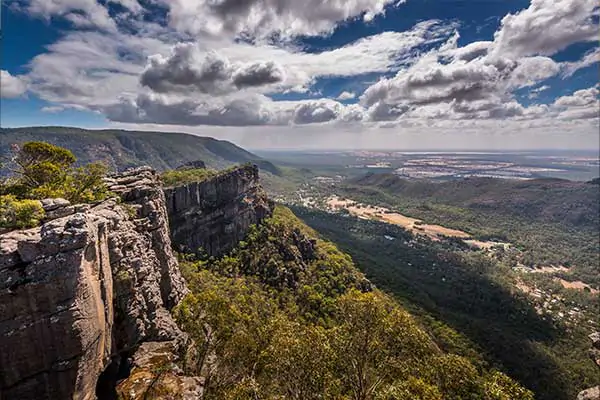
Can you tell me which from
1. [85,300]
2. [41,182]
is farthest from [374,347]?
[41,182]

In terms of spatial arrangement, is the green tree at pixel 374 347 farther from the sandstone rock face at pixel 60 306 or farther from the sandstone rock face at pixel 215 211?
the sandstone rock face at pixel 215 211

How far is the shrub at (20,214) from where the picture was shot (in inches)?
881

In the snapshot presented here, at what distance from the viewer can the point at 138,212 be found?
36.9 metres

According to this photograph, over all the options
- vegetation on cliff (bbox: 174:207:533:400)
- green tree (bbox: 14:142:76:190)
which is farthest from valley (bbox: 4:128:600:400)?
green tree (bbox: 14:142:76:190)

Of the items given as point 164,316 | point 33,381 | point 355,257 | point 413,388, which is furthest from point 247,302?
point 355,257

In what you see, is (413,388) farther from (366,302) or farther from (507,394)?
(366,302)

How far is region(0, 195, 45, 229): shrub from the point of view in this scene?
22366 millimetres

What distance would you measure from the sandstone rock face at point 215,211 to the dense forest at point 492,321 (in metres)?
54.8

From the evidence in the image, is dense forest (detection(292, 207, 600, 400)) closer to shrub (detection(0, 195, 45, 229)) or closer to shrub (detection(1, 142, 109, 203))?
shrub (detection(1, 142, 109, 203))

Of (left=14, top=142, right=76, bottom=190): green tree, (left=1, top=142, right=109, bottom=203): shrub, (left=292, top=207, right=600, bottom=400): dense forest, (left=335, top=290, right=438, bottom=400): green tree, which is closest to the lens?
(left=335, top=290, right=438, bottom=400): green tree

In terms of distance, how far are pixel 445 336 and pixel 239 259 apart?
193ft

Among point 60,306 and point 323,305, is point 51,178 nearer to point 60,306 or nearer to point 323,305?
point 60,306

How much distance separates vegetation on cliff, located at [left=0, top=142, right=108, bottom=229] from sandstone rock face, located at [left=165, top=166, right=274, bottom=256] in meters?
33.4

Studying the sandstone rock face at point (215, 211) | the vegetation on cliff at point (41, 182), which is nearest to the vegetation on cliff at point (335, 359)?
the vegetation on cliff at point (41, 182)
